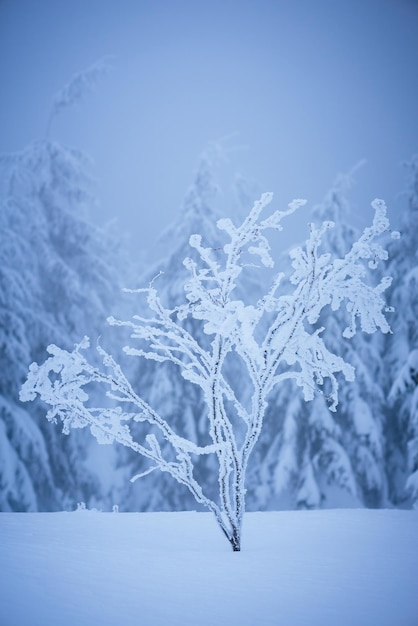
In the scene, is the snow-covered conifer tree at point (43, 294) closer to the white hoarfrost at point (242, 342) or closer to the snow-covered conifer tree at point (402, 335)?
the white hoarfrost at point (242, 342)

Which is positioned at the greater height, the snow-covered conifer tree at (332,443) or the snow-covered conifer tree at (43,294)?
the snow-covered conifer tree at (43,294)

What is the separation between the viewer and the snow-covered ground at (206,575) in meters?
2.71

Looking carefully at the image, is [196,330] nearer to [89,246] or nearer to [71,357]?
[89,246]

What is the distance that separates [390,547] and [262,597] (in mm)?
1913

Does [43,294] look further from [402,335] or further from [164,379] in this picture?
[402,335]

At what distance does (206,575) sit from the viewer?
11.6ft

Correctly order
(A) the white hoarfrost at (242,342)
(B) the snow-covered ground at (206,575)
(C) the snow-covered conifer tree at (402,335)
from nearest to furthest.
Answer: (B) the snow-covered ground at (206,575) → (A) the white hoarfrost at (242,342) → (C) the snow-covered conifer tree at (402,335)

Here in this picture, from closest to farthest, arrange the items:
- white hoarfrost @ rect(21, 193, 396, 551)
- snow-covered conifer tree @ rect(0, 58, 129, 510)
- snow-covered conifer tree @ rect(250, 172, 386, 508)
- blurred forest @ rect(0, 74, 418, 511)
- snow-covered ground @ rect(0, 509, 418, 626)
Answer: snow-covered ground @ rect(0, 509, 418, 626) < white hoarfrost @ rect(21, 193, 396, 551) < snow-covered conifer tree @ rect(0, 58, 129, 510) < blurred forest @ rect(0, 74, 418, 511) < snow-covered conifer tree @ rect(250, 172, 386, 508)

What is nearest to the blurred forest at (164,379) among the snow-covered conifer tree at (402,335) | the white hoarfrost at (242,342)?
the snow-covered conifer tree at (402,335)

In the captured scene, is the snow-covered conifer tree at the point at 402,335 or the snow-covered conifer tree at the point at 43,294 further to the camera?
the snow-covered conifer tree at the point at 402,335

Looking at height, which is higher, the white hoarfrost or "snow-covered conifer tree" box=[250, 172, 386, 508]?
the white hoarfrost

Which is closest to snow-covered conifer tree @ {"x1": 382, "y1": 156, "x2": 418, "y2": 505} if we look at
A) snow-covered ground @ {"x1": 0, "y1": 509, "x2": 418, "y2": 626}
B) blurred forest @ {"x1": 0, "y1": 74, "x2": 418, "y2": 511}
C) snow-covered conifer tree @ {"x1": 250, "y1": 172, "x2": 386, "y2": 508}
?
blurred forest @ {"x1": 0, "y1": 74, "x2": 418, "y2": 511}

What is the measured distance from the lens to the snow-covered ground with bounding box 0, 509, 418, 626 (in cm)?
271

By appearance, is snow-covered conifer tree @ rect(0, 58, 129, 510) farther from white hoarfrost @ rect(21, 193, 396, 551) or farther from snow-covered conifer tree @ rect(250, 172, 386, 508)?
white hoarfrost @ rect(21, 193, 396, 551)
